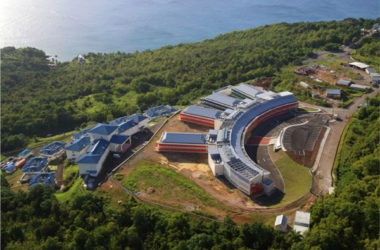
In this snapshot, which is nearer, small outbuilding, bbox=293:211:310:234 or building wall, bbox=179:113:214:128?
small outbuilding, bbox=293:211:310:234

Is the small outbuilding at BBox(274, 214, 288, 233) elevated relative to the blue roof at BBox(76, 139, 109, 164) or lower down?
lower down

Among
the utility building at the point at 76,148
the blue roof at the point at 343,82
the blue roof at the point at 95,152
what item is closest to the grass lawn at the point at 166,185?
the blue roof at the point at 95,152

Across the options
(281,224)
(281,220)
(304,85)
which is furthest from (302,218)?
Result: (304,85)

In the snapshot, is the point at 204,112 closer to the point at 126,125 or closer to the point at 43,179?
the point at 126,125

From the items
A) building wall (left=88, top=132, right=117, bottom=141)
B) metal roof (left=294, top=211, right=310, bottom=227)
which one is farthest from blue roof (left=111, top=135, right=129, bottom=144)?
metal roof (left=294, top=211, right=310, bottom=227)

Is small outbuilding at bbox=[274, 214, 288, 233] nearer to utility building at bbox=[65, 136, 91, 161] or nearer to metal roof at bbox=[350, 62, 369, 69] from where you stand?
utility building at bbox=[65, 136, 91, 161]

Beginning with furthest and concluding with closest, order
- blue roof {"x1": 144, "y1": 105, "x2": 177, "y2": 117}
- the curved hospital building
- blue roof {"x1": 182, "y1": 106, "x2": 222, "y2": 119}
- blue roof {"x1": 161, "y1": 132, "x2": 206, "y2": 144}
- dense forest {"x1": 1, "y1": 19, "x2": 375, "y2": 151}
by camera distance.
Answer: dense forest {"x1": 1, "y1": 19, "x2": 375, "y2": 151} < blue roof {"x1": 144, "y1": 105, "x2": 177, "y2": 117} < blue roof {"x1": 182, "y1": 106, "x2": 222, "y2": 119} < blue roof {"x1": 161, "y1": 132, "x2": 206, "y2": 144} < the curved hospital building

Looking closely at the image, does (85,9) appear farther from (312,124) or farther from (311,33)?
(312,124)
